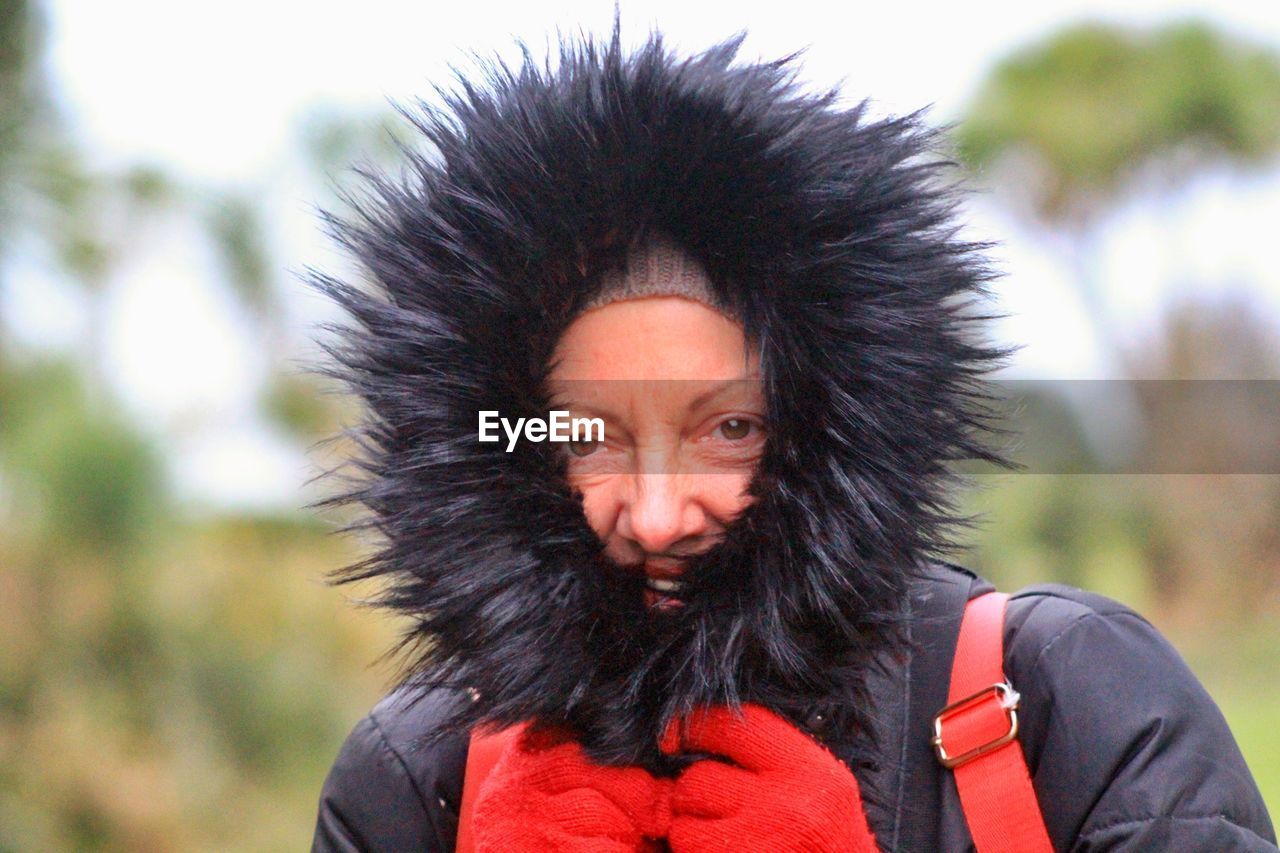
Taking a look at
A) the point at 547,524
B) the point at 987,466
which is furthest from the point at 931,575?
the point at 547,524

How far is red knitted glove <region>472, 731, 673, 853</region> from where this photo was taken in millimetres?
A: 992

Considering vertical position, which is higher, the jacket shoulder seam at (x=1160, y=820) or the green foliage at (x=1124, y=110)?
the green foliage at (x=1124, y=110)

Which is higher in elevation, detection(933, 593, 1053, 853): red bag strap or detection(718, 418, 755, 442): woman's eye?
detection(718, 418, 755, 442): woman's eye

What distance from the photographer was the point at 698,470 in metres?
1.11

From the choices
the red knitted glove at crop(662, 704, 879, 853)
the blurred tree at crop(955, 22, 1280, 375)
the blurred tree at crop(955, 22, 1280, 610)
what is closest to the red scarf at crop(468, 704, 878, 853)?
the red knitted glove at crop(662, 704, 879, 853)

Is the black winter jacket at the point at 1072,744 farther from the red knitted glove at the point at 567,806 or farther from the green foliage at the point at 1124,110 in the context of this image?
the green foliage at the point at 1124,110

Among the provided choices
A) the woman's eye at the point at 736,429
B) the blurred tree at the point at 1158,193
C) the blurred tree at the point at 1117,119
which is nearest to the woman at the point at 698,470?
the woman's eye at the point at 736,429

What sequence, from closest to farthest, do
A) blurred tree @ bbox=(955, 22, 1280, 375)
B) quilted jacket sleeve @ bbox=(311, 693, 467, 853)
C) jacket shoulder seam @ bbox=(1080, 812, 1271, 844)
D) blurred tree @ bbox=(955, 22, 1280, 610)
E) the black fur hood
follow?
jacket shoulder seam @ bbox=(1080, 812, 1271, 844) < the black fur hood < quilted jacket sleeve @ bbox=(311, 693, 467, 853) < blurred tree @ bbox=(955, 22, 1280, 610) < blurred tree @ bbox=(955, 22, 1280, 375)

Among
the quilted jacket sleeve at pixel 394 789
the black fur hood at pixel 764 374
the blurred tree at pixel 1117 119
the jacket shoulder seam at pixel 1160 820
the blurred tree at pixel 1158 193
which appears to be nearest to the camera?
the jacket shoulder seam at pixel 1160 820

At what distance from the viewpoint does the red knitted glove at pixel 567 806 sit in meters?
0.99

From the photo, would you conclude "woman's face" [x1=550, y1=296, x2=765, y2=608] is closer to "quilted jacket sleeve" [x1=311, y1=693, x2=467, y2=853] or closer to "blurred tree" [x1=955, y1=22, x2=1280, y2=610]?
"quilted jacket sleeve" [x1=311, y1=693, x2=467, y2=853]

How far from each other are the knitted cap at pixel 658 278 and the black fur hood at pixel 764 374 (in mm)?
11

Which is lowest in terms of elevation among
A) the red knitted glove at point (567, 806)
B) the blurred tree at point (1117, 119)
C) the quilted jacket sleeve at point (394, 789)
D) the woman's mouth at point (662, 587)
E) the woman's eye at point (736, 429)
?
the quilted jacket sleeve at point (394, 789)

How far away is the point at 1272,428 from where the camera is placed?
353 centimetres
